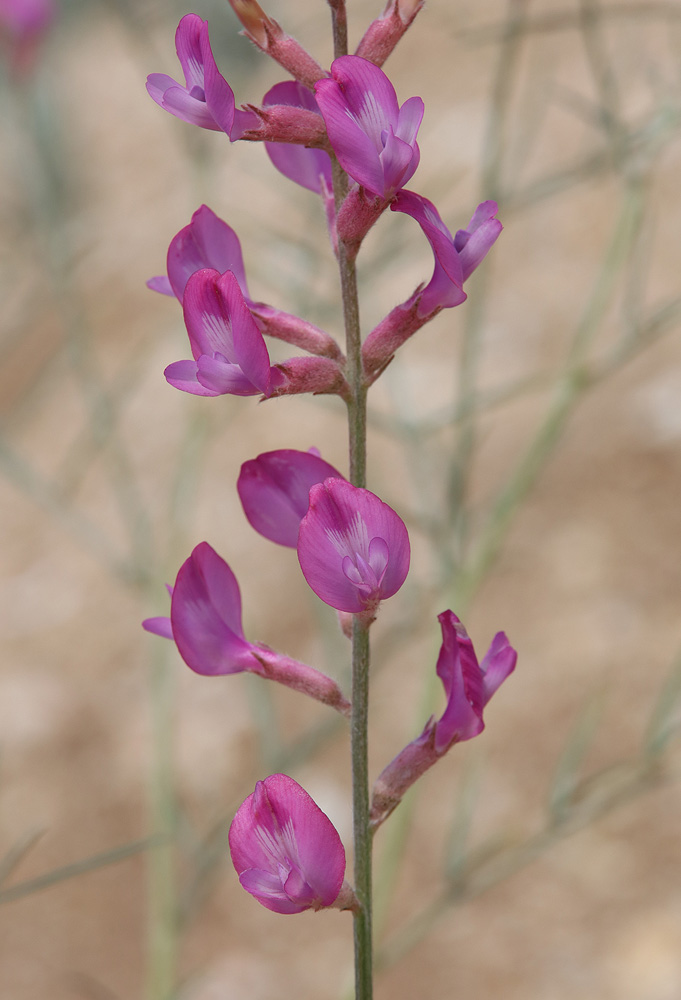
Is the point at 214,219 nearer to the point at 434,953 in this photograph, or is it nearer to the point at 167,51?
the point at 434,953

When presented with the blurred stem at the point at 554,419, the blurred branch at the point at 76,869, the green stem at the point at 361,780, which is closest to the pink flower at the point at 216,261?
the green stem at the point at 361,780

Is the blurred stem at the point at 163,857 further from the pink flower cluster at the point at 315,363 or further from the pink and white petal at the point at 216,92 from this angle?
the pink and white petal at the point at 216,92

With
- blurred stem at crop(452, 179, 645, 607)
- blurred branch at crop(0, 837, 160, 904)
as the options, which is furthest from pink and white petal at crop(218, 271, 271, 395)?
blurred stem at crop(452, 179, 645, 607)

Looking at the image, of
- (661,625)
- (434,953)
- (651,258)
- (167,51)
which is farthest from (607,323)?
(167,51)

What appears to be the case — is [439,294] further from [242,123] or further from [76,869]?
[76,869]

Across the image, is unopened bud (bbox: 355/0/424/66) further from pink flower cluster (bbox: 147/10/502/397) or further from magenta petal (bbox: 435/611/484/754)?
magenta petal (bbox: 435/611/484/754)
